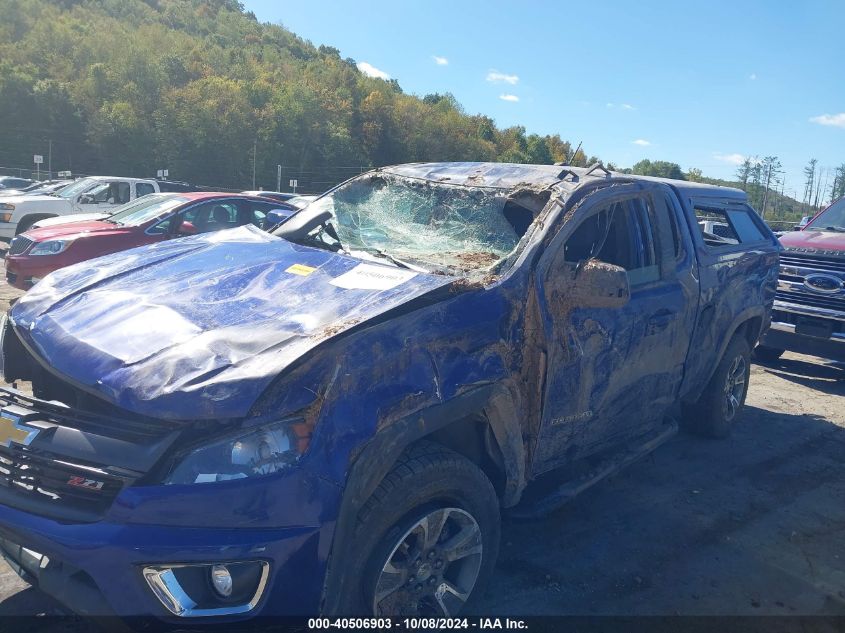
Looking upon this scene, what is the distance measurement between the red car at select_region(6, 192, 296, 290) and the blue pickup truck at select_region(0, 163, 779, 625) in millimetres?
5166

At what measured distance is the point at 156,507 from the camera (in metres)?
2.13

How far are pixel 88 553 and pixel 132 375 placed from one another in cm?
59

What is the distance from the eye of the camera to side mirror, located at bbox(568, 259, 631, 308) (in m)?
3.19

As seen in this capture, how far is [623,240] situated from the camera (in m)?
4.01

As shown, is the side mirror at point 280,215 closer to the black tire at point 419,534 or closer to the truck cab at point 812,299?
the black tire at point 419,534

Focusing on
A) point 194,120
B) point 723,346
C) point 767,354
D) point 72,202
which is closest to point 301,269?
point 723,346

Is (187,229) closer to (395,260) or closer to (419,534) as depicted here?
(395,260)

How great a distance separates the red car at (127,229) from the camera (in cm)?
866

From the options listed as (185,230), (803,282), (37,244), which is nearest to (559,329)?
(803,282)

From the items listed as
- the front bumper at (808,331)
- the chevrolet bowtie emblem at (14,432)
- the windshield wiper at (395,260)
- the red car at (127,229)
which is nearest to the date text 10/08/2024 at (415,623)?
the chevrolet bowtie emblem at (14,432)

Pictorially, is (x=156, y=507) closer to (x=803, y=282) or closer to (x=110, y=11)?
(x=803, y=282)

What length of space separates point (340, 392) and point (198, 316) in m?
0.78

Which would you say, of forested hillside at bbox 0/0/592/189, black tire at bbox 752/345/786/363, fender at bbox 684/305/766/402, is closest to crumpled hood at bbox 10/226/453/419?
fender at bbox 684/305/766/402

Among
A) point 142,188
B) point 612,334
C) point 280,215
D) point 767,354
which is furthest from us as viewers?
point 142,188
